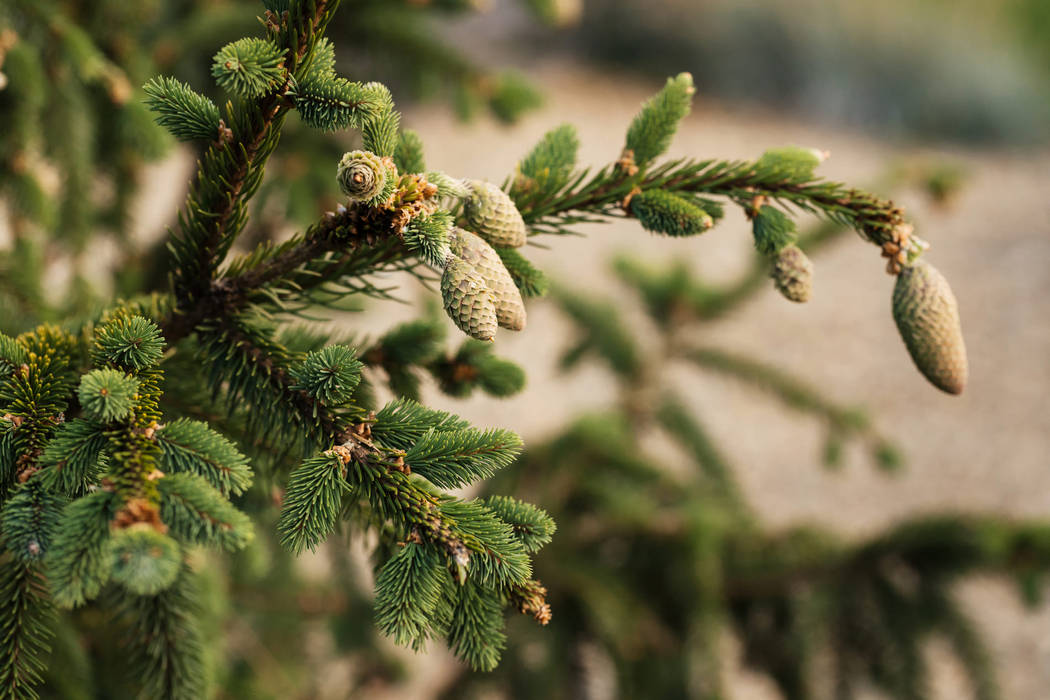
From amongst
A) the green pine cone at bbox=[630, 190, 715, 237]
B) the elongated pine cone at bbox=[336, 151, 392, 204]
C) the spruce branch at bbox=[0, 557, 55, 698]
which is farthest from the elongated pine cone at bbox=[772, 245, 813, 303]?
the spruce branch at bbox=[0, 557, 55, 698]

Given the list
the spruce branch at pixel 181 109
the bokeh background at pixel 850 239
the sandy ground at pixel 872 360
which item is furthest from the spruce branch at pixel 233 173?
the sandy ground at pixel 872 360

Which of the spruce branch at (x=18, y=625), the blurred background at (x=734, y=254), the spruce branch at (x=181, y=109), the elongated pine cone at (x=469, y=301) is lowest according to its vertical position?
the spruce branch at (x=18, y=625)

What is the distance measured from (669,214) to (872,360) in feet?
19.0

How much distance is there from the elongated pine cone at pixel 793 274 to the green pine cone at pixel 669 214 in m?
0.07

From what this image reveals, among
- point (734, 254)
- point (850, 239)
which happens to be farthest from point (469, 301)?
point (734, 254)

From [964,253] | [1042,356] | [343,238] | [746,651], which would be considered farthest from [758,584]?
[964,253]

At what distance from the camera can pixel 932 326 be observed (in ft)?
2.25

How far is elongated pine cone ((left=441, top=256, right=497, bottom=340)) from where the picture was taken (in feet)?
1.95

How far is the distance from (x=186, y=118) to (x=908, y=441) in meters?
5.50

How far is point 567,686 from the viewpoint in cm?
181

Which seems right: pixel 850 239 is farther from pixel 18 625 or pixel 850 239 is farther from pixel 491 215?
pixel 18 625

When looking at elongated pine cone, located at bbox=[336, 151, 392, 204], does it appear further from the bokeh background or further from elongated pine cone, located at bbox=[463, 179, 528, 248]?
the bokeh background

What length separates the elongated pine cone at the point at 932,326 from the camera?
69 cm

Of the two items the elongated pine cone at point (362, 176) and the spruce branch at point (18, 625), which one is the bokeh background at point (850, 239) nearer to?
the elongated pine cone at point (362, 176)
